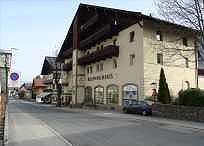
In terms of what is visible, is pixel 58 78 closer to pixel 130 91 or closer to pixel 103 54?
pixel 103 54

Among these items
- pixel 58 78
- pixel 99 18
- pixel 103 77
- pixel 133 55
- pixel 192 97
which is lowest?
pixel 192 97

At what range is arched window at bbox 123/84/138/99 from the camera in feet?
132

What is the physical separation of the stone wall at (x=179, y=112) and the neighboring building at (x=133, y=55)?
19.3 ft

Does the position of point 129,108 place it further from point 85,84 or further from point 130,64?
point 85,84

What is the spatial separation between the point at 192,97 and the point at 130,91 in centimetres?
1275

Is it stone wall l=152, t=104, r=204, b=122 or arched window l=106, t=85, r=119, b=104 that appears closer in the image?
stone wall l=152, t=104, r=204, b=122

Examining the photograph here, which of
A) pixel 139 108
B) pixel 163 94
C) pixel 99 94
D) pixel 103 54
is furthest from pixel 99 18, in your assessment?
pixel 139 108

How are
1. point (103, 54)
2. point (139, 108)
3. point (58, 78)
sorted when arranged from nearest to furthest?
point (139, 108)
point (103, 54)
point (58, 78)

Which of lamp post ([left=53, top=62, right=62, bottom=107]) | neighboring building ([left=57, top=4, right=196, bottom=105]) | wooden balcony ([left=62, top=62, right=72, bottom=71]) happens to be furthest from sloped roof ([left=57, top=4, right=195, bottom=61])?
lamp post ([left=53, top=62, right=62, bottom=107])

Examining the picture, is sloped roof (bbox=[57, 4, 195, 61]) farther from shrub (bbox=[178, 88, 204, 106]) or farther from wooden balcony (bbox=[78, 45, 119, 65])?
shrub (bbox=[178, 88, 204, 106])

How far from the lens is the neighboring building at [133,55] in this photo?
39.1 metres

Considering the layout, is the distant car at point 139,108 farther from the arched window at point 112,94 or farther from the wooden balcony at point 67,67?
the wooden balcony at point 67,67

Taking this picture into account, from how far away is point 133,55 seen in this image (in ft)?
135

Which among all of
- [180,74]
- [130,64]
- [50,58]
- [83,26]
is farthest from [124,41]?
[50,58]
